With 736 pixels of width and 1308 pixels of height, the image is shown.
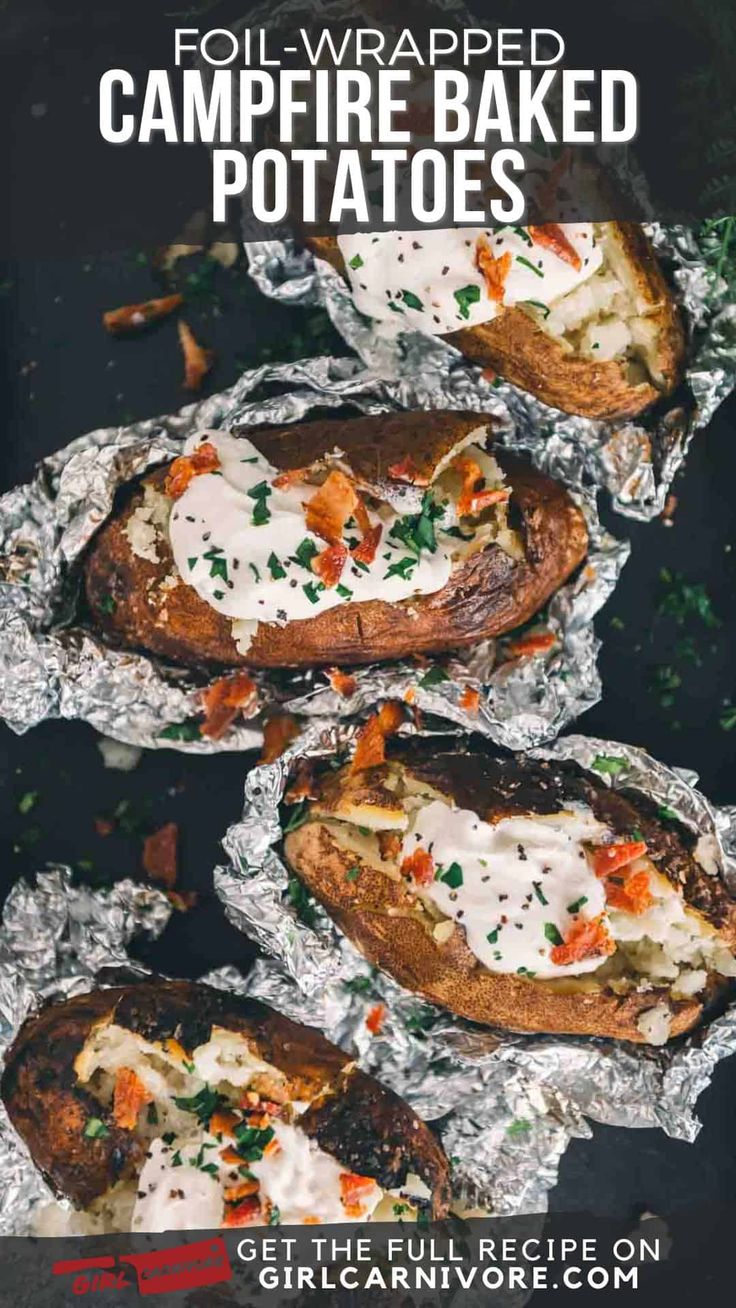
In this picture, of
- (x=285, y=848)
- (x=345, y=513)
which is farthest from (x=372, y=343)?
(x=285, y=848)

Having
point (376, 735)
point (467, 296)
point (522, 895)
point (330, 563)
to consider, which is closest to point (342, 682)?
point (376, 735)

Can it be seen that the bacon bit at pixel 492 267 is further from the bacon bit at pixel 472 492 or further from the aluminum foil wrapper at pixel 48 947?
the aluminum foil wrapper at pixel 48 947

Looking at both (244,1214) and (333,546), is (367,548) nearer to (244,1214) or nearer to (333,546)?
(333,546)

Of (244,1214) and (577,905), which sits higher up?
(577,905)

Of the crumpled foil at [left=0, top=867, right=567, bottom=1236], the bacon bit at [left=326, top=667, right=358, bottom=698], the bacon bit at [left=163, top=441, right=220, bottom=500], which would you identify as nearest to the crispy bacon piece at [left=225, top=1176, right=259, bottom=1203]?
the crumpled foil at [left=0, top=867, right=567, bottom=1236]

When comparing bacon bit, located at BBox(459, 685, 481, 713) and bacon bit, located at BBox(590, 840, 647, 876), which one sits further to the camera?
bacon bit, located at BBox(459, 685, 481, 713)

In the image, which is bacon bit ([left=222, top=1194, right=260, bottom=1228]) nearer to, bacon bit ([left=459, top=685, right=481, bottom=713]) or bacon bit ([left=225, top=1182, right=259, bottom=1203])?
bacon bit ([left=225, top=1182, right=259, bottom=1203])

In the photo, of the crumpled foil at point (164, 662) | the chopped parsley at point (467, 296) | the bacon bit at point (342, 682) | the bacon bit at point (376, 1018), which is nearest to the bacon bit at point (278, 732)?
the crumpled foil at point (164, 662)

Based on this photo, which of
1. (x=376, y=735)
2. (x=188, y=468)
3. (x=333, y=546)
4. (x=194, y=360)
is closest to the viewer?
(x=333, y=546)
